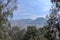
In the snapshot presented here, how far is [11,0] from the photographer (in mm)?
24219

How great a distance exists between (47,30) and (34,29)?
3.05 meters

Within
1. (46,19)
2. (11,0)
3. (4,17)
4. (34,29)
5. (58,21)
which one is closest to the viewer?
(4,17)

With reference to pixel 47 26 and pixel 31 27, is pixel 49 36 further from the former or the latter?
pixel 31 27

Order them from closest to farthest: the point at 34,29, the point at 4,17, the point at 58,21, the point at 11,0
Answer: the point at 4,17
the point at 11,0
the point at 58,21
the point at 34,29

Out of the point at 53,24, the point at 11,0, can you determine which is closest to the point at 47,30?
the point at 53,24

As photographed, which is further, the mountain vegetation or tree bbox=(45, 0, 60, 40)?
tree bbox=(45, 0, 60, 40)

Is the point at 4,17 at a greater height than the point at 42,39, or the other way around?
the point at 4,17

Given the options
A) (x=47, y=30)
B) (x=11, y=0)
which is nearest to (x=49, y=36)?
(x=47, y=30)

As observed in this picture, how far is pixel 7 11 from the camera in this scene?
2311cm

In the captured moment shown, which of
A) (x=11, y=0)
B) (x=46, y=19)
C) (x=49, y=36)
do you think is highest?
(x=11, y=0)

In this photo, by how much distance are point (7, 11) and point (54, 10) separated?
41.9 ft

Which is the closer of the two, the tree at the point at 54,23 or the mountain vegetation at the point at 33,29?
the mountain vegetation at the point at 33,29

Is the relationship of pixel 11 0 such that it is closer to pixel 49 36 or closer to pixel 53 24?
pixel 53 24

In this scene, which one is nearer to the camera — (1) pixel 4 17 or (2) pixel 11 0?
(1) pixel 4 17
